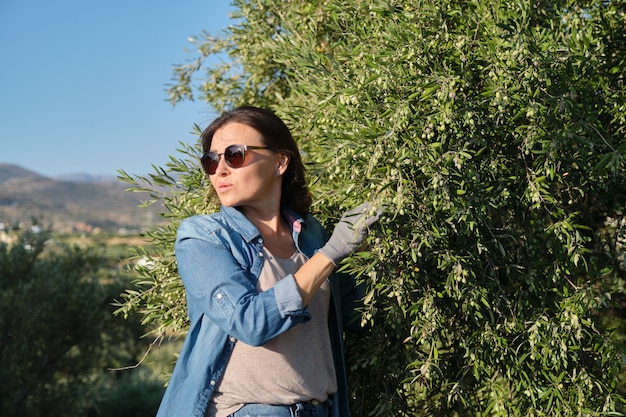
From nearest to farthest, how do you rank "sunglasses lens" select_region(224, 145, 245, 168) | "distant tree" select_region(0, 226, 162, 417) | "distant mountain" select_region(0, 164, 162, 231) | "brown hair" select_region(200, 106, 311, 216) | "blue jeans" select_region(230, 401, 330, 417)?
"blue jeans" select_region(230, 401, 330, 417) < "sunglasses lens" select_region(224, 145, 245, 168) < "brown hair" select_region(200, 106, 311, 216) < "distant tree" select_region(0, 226, 162, 417) < "distant mountain" select_region(0, 164, 162, 231)

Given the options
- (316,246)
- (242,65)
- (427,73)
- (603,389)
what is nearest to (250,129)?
(316,246)

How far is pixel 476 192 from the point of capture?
281 cm

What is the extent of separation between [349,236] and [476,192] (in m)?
0.55

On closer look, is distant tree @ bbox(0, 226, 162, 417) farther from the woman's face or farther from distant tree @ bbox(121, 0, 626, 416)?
the woman's face

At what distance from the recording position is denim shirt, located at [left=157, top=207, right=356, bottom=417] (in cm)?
253

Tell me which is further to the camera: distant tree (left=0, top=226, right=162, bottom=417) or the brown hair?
distant tree (left=0, top=226, right=162, bottom=417)

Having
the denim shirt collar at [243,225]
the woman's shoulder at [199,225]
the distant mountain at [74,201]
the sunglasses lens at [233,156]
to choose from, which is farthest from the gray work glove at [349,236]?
the distant mountain at [74,201]

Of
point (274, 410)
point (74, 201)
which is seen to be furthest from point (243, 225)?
point (74, 201)

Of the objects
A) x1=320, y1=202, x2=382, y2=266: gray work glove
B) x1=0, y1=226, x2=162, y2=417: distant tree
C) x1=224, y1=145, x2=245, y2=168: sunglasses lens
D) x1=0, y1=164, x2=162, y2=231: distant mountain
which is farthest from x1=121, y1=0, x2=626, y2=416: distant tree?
x1=0, y1=164, x2=162, y2=231: distant mountain

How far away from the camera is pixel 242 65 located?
209 inches

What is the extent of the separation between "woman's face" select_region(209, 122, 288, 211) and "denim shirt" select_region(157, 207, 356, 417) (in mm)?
85

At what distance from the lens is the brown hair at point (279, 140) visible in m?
3.12

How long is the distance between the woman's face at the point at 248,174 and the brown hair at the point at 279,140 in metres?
0.03

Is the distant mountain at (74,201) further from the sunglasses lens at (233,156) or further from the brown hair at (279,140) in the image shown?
the sunglasses lens at (233,156)
